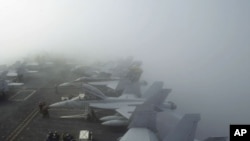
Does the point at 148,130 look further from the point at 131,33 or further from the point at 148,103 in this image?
the point at 131,33

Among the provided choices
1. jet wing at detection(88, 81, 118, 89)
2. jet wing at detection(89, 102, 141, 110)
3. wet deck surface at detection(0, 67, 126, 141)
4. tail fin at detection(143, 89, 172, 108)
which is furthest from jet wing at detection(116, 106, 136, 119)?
jet wing at detection(88, 81, 118, 89)

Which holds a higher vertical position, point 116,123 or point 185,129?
point 185,129

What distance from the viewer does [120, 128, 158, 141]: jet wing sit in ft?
91.8

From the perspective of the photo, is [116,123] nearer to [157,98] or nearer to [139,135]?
[157,98]

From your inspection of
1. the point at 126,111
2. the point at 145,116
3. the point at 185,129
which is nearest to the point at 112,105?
the point at 126,111

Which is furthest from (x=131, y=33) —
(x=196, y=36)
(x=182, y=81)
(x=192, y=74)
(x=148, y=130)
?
(x=148, y=130)

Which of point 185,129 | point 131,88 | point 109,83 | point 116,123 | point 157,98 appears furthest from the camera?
point 109,83

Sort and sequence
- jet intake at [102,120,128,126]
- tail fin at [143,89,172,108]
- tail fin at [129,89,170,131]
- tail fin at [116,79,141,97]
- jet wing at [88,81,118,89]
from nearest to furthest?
tail fin at [129,89,170,131], tail fin at [143,89,172,108], jet intake at [102,120,128,126], tail fin at [116,79,141,97], jet wing at [88,81,118,89]

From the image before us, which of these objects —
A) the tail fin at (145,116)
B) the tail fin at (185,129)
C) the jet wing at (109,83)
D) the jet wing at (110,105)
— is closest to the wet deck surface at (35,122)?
the jet wing at (110,105)

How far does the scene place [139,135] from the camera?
94.4ft

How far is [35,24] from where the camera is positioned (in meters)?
148

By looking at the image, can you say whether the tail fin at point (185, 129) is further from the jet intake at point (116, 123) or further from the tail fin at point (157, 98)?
the jet intake at point (116, 123)

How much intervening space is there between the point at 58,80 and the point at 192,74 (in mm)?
45257

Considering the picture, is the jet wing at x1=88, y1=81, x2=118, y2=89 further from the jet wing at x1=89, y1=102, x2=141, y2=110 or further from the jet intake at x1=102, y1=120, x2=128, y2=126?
the jet intake at x1=102, y1=120, x2=128, y2=126
